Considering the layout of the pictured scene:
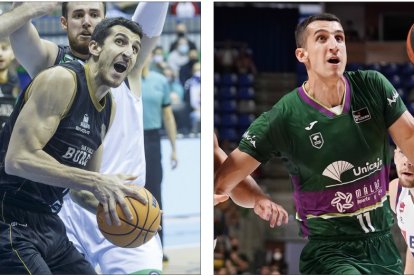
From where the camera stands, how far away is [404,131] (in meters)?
4.78

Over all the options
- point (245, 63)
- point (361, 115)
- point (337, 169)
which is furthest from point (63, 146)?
point (245, 63)

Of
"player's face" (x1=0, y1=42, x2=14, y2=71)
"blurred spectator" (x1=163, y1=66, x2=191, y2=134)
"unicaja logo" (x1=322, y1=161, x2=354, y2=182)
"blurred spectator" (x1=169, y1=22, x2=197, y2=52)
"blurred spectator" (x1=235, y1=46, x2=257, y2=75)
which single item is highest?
"blurred spectator" (x1=235, y1=46, x2=257, y2=75)

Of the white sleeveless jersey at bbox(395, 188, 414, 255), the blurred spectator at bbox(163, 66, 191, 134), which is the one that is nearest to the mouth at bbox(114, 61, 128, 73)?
the blurred spectator at bbox(163, 66, 191, 134)

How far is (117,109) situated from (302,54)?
116cm

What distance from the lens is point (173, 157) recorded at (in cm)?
502

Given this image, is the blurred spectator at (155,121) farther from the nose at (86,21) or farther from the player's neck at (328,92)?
the player's neck at (328,92)

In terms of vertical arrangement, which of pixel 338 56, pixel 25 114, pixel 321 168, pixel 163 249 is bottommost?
pixel 163 249

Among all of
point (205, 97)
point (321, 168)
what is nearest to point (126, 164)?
point (205, 97)

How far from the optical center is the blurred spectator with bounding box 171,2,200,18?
4977 mm

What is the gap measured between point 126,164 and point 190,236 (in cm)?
58

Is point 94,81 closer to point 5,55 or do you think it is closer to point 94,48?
point 94,48

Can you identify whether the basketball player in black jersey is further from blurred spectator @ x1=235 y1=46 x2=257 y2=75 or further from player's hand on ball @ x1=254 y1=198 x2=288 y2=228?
blurred spectator @ x1=235 y1=46 x2=257 y2=75

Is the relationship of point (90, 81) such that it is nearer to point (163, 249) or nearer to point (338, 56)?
point (163, 249)

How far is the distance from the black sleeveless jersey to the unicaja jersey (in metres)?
0.99
